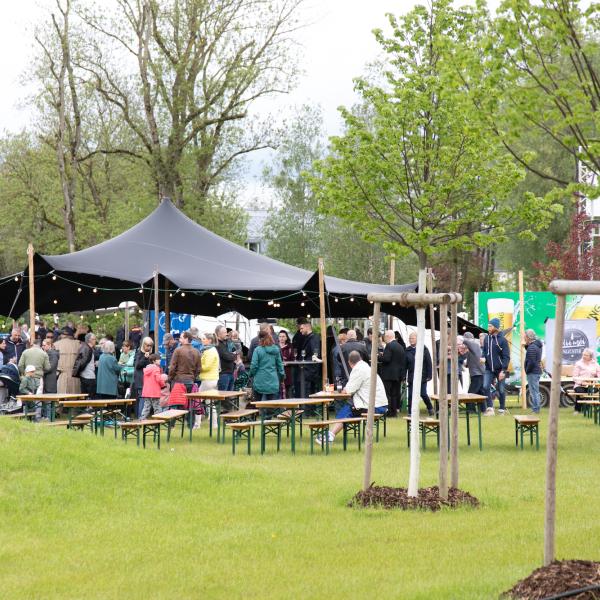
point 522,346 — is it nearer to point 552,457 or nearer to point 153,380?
point 153,380

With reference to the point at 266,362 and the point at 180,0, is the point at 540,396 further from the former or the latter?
the point at 180,0

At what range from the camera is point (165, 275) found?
20562 mm

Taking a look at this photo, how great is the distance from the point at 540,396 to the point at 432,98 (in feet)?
28.4

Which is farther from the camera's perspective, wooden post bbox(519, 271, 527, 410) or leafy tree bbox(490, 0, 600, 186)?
wooden post bbox(519, 271, 527, 410)

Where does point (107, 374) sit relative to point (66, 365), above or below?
below

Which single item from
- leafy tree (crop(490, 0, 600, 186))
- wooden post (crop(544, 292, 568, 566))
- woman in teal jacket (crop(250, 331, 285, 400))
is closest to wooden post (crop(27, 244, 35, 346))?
woman in teal jacket (crop(250, 331, 285, 400))

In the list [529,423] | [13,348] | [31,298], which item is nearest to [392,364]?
[529,423]

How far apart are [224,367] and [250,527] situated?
1123cm

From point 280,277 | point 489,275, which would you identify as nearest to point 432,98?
point 280,277

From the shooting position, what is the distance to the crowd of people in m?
18.3

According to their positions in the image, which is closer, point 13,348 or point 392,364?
point 392,364

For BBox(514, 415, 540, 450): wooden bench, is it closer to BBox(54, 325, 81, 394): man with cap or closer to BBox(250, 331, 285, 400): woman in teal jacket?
BBox(250, 331, 285, 400): woman in teal jacket

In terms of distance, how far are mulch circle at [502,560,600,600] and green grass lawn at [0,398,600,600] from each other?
0.26m

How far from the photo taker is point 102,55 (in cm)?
3778
